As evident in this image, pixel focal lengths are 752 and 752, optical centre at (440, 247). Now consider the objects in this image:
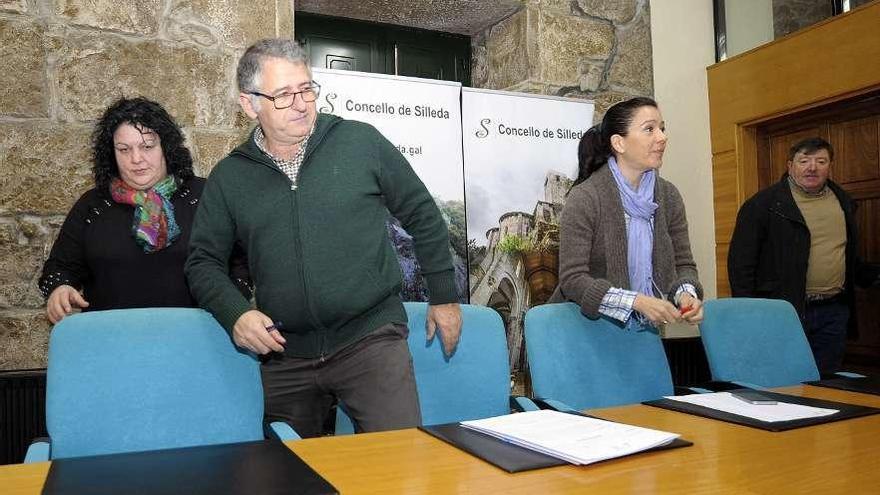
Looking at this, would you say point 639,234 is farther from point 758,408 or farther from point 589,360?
point 758,408

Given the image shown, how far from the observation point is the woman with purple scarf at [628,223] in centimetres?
222

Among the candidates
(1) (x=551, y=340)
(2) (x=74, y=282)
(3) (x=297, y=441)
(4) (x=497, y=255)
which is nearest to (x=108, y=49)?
(2) (x=74, y=282)

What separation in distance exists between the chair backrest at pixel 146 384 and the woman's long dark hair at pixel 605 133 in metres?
1.32

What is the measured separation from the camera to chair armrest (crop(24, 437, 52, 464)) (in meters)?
1.32

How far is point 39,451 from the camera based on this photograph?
136cm

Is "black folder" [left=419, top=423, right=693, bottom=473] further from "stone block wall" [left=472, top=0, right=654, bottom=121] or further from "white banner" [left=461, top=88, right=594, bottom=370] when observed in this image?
"stone block wall" [left=472, top=0, right=654, bottom=121]

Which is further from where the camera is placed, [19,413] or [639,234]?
[19,413]

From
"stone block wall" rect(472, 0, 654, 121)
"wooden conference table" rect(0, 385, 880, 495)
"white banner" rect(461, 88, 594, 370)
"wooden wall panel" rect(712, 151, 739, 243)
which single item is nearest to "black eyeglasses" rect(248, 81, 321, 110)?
"wooden conference table" rect(0, 385, 880, 495)

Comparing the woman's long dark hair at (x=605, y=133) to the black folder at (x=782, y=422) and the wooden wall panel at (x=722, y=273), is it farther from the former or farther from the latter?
the wooden wall panel at (x=722, y=273)

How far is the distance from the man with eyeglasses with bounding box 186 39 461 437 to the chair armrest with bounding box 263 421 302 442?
24cm

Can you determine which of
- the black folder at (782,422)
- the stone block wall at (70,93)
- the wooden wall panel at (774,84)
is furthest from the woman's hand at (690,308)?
the wooden wall panel at (774,84)

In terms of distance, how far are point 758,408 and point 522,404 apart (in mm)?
539

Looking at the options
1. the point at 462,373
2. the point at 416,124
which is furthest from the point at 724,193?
the point at 462,373

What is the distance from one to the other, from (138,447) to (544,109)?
295 cm
